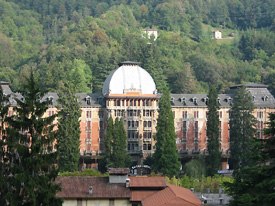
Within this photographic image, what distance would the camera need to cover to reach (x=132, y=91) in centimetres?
13412

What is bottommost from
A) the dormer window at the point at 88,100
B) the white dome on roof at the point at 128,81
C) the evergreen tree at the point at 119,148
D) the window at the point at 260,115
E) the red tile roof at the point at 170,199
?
the red tile roof at the point at 170,199

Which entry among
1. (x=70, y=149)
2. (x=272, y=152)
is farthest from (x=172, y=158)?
(x=272, y=152)

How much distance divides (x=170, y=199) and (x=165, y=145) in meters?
50.6

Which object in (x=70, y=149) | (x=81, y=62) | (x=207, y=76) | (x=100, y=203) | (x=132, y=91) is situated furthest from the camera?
(x=207, y=76)

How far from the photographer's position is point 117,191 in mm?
72438

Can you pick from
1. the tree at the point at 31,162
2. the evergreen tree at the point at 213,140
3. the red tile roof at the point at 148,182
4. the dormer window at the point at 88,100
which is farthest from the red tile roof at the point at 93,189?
the dormer window at the point at 88,100

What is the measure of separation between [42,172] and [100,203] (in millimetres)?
18686

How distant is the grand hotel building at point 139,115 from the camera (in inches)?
5251

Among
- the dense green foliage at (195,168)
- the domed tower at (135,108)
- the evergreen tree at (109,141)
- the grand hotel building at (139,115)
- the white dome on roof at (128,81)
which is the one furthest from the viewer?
the white dome on roof at (128,81)

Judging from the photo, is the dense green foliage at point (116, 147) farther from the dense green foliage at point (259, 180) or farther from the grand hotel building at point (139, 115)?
the dense green foliage at point (259, 180)

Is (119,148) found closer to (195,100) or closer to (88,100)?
(88,100)

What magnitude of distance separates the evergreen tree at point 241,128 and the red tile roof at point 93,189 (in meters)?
50.6

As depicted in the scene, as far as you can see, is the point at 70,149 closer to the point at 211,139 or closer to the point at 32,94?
the point at 211,139

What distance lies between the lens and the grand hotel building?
13338 centimetres
